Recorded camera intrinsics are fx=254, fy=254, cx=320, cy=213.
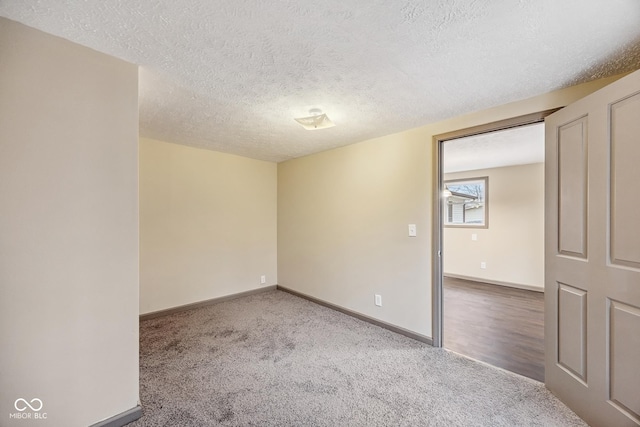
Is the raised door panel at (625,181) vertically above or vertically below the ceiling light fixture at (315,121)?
below

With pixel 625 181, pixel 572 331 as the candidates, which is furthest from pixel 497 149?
pixel 572 331

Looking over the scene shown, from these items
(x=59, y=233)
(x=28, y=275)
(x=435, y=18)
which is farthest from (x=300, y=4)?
(x=28, y=275)

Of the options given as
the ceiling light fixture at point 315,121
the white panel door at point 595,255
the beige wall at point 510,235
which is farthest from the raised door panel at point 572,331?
the beige wall at point 510,235

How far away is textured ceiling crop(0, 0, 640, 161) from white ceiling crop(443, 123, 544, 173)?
1.01 metres

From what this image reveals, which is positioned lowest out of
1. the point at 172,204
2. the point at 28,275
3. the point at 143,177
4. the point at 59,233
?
the point at 28,275

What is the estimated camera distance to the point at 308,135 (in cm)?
310

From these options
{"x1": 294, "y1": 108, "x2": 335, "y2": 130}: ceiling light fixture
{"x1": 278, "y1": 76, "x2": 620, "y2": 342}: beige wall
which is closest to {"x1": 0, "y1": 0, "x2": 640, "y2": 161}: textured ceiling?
{"x1": 294, "y1": 108, "x2": 335, "y2": 130}: ceiling light fixture

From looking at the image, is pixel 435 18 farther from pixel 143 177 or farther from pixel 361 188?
pixel 143 177

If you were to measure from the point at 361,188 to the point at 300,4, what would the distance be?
2367 millimetres

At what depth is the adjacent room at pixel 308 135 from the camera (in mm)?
1288

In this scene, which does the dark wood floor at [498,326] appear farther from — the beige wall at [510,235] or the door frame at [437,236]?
the beige wall at [510,235]

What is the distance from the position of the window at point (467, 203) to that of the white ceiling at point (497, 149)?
0.49 meters

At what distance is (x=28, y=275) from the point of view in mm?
1318

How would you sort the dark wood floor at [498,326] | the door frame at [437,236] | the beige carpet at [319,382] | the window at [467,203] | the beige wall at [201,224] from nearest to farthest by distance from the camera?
the beige carpet at [319,382] < the dark wood floor at [498,326] < the door frame at [437,236] < the beige wall at [201,224] < the window at [467,203]
